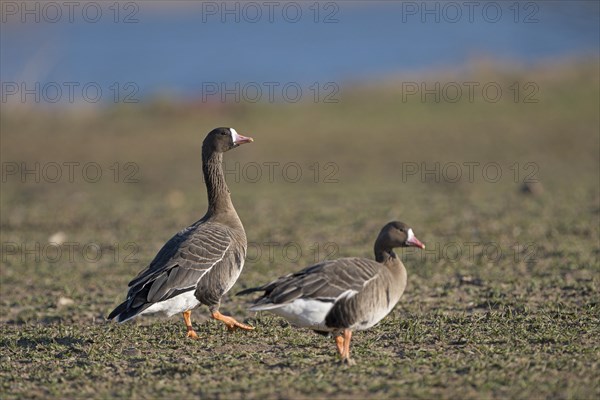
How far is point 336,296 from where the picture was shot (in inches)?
254

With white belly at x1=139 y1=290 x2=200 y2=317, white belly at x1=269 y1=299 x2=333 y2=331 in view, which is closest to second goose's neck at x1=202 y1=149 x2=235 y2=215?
white belly at x1=139 y1=290 x2=200 y2=317

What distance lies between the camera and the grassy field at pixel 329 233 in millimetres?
6426

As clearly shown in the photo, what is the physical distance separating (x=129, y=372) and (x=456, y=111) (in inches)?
829

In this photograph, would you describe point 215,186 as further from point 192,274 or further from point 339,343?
point 339,343

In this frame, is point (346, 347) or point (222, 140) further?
point (222, 140)

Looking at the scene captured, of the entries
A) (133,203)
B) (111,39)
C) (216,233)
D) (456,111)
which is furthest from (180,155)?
(111,39)

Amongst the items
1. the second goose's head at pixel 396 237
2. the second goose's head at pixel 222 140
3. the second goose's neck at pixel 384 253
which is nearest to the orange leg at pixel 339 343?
the second goose's neck at pixel 384 253

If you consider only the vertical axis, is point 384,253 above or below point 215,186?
below

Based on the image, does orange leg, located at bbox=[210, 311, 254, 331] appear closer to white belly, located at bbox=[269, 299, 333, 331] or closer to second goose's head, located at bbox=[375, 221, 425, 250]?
Result: white belly, located at bbox=[269, 299, 333, 331]

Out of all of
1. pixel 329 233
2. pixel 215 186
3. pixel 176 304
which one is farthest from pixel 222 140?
pixel 329 233

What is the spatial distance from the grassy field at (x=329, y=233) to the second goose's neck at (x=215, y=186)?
1.21m

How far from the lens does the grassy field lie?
6.43m

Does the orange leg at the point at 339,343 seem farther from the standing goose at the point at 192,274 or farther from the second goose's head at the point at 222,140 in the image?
the second goose's head at the point at 222,140

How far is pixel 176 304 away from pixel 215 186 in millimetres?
1890
